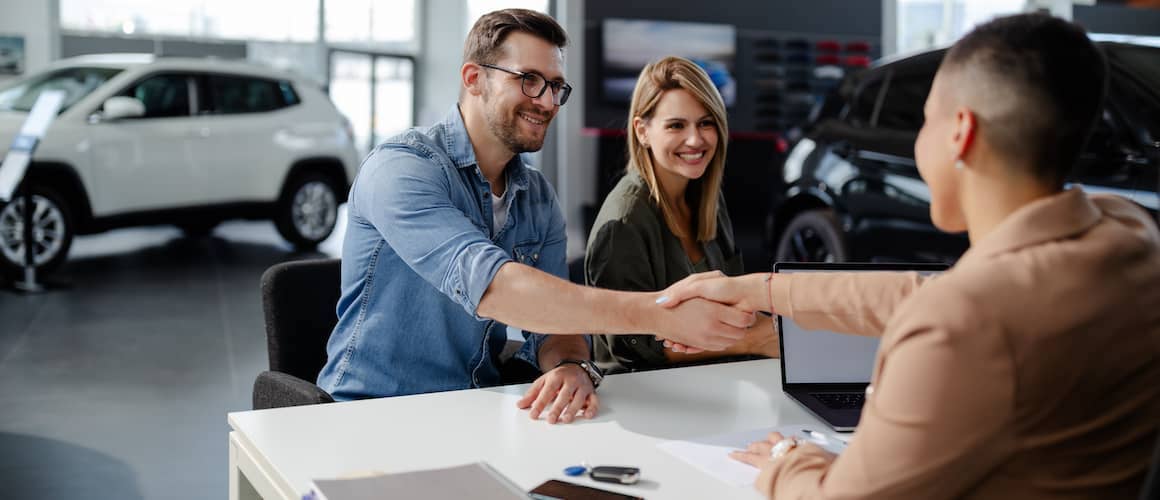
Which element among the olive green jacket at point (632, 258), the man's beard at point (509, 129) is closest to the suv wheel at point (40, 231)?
the olive green jacket at point (632, 258)

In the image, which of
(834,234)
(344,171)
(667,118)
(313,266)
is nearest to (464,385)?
(313,266)

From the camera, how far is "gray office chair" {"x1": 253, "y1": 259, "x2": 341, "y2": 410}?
7.19 feet

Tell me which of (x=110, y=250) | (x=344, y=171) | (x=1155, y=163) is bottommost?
(x=110, y=250)

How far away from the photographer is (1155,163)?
3979 millimetres

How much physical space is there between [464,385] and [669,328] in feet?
1.67

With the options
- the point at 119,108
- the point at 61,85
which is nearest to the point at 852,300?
the point at 119,108

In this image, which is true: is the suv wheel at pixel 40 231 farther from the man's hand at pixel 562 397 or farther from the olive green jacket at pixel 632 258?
the man's hand at pixel 562 397

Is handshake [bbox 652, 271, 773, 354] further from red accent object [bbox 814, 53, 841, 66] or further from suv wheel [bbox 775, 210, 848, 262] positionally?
red accent object [bbox 814, 53, 841, 66]

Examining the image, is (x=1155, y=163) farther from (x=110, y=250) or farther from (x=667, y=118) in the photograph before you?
(x=110, y=250)

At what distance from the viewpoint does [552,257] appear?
2.38 meters

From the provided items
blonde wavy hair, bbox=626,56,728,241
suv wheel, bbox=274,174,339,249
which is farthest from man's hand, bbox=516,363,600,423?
suv wheel, bbox=274,174,339,249

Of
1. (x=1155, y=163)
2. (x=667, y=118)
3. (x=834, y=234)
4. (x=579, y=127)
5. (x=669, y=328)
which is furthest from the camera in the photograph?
(x=579, y=127)

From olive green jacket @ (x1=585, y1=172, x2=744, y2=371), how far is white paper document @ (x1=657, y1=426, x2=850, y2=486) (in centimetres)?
76

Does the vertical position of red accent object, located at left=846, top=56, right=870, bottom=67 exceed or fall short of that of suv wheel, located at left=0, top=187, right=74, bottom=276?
it exceeds it
